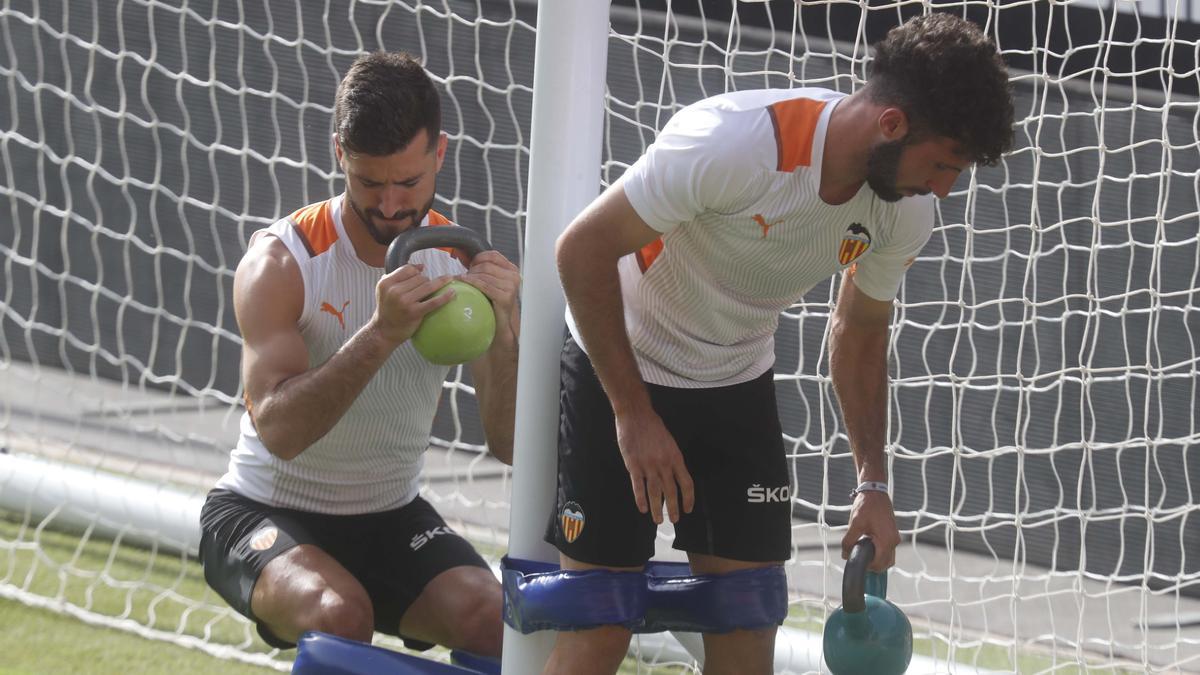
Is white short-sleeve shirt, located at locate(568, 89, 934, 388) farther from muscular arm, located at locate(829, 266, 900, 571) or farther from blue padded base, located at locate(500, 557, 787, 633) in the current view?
blue padded base, located at locate(500, 557, 787, 633)

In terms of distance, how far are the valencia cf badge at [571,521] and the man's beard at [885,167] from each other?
2.29 ft

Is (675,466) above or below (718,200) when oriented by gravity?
below

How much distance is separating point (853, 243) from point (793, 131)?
0.24 m

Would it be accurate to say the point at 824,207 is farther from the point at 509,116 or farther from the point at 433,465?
the point at 433,465

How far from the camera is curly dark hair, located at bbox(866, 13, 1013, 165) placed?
1873mm

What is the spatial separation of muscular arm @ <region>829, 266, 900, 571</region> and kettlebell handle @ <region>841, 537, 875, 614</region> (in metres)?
0.17

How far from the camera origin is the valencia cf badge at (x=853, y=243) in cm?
211

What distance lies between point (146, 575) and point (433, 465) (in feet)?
4.60

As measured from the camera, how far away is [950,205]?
4035 millimetres

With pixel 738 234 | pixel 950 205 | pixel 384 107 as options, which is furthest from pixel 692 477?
pixel 950 205

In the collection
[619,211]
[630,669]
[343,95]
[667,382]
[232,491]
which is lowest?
[630,669]

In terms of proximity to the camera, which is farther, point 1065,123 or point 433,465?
point 433,465

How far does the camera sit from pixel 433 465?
5008mm

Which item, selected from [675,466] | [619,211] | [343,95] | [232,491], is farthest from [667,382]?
[232,491]
